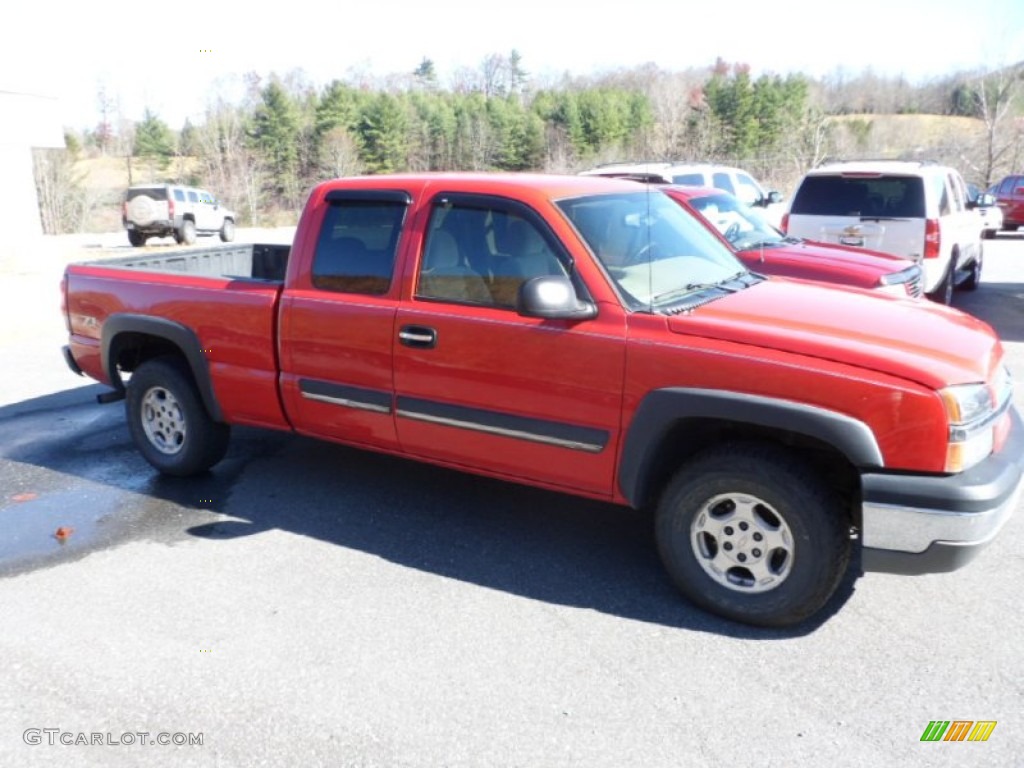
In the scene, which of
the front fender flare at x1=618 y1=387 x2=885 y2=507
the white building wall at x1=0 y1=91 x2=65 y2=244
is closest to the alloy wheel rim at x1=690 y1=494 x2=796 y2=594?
the front fender flare at x1=618 y1=387 x2=885 y2=507

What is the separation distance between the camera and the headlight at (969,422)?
10.7 ft

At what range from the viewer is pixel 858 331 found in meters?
3.67

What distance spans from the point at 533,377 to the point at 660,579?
1.14 metres

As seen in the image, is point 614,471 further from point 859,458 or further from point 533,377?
point 859,458

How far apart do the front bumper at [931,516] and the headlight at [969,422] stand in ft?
0.19

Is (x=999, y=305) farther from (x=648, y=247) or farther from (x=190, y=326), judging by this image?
(x=190, y=326)

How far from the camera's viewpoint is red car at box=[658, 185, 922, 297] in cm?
750

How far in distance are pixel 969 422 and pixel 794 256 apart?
4.76m

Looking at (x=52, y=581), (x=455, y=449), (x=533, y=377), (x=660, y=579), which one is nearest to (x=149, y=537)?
(x=52, y=581)

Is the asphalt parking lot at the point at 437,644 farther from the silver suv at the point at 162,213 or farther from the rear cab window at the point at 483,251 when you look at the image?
the silver suv at the point at 162,213

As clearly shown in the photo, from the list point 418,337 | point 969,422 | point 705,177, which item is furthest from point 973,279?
point 418,337

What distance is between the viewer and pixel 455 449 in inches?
171

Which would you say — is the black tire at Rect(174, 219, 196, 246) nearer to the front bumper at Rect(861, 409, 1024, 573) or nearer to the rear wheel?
the rear wheel

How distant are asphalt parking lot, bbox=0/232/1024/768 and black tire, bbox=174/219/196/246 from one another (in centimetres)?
2222
